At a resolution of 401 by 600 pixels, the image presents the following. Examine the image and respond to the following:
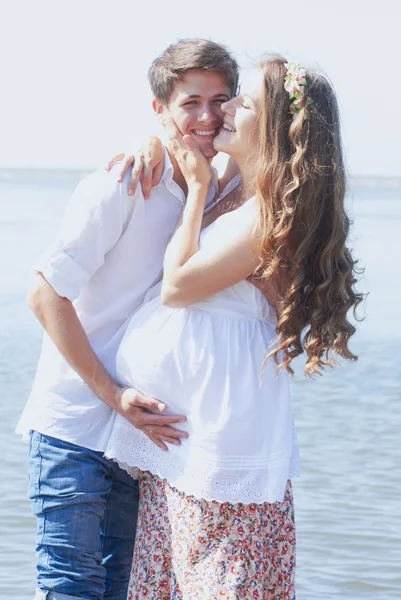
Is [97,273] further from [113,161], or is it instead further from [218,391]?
[218,391]

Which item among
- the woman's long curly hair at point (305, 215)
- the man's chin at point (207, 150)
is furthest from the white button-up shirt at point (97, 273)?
the woman's long curly hair at point (305, 215)

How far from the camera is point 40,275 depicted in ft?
10.7

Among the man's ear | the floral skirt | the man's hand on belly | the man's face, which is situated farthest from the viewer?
the man's ear

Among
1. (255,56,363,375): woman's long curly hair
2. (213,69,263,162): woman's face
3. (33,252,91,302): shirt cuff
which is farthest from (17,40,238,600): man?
(255,56,363,375): woman's long curly hair

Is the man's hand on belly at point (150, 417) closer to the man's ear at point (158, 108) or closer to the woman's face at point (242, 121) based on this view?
the woman's face at point (242, 121)

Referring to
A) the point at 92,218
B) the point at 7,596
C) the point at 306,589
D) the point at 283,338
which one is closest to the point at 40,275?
the point at 92,218

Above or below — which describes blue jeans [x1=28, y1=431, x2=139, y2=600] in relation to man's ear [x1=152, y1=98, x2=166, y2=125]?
below

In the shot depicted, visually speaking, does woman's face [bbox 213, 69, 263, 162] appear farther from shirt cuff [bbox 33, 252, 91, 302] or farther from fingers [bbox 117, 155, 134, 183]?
shirt cuff [bbox 33, 252, 91, 302]

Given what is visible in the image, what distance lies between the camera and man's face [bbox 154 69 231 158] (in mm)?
3344

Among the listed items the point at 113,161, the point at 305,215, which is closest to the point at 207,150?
the point at 113,161

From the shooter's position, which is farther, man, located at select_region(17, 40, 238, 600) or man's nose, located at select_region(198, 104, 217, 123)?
man's nose, located at select_region(198, 104, 217, 123)

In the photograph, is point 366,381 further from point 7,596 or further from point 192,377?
point 192,377

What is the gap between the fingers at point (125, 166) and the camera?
324cm

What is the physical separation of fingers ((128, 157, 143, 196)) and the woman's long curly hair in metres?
0.38
